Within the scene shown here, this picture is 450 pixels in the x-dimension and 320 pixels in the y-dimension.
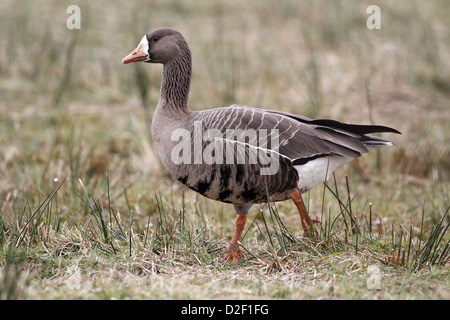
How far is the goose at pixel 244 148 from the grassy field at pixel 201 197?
1.00 feet

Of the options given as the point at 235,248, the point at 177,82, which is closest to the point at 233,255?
the point at 235,248

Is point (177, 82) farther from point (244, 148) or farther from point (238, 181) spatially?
point (238, 181)

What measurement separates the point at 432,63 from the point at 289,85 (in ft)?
7.60

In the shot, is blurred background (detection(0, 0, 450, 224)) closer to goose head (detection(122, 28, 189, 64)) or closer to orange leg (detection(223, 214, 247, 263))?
goose head (detection(122, 28, 189, 64))

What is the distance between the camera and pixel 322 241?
15.0 ft

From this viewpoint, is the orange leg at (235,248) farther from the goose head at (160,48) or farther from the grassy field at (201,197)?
the goose head at (160,48)

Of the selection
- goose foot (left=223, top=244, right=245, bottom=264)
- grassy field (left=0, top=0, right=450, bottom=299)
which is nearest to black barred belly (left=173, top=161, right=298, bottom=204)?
grassy field (left=0, top=0, right=450, bottom=299)

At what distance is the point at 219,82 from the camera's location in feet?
31.8

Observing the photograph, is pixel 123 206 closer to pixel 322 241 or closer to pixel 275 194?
pixel 275 194

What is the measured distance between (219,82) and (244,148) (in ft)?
16.9

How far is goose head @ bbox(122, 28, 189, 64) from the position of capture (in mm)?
5246

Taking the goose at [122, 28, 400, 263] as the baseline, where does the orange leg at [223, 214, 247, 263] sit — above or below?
below

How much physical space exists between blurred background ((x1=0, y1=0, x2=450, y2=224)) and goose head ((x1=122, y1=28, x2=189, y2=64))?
131cm
